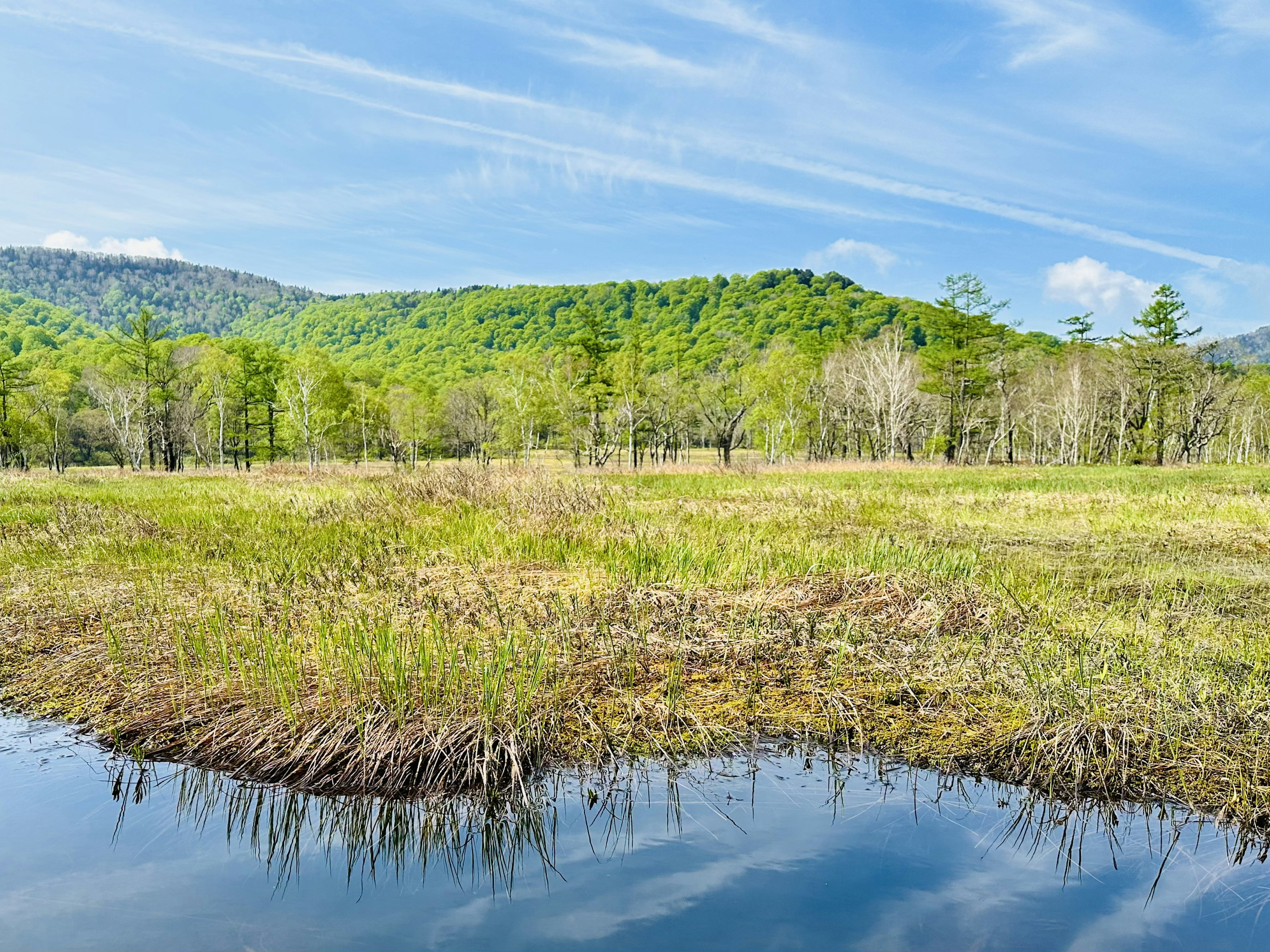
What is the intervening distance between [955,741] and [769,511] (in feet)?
39.3

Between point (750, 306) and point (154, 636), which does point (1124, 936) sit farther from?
point (750, 306)

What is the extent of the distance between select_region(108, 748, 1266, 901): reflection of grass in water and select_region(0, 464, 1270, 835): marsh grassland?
0.18 m

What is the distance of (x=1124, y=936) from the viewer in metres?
3.25

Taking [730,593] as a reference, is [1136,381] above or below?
above

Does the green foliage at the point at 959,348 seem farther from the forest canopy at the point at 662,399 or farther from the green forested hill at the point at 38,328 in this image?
the green forested hill at the point at 38,328

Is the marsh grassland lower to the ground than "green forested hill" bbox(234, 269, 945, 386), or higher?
lower

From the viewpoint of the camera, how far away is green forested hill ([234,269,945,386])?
11000cm

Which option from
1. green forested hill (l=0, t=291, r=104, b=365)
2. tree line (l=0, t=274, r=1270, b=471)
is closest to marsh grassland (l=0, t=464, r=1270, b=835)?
tree line (l=0, t=274, r=1270, b=471)

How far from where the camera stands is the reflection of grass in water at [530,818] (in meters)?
3.79

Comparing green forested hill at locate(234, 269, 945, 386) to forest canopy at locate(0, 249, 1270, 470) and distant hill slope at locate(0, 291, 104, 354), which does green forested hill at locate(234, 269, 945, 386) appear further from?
distant hill slope at locate(0, 291, 104, 354)

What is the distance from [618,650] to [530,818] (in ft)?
6.75

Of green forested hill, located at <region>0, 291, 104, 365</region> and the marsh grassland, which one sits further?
green forested hill, located at <region>0, 291, 104, 365</region>

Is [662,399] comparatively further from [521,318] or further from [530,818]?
[521,318]

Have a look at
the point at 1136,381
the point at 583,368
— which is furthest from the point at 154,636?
the point at 1136,381
